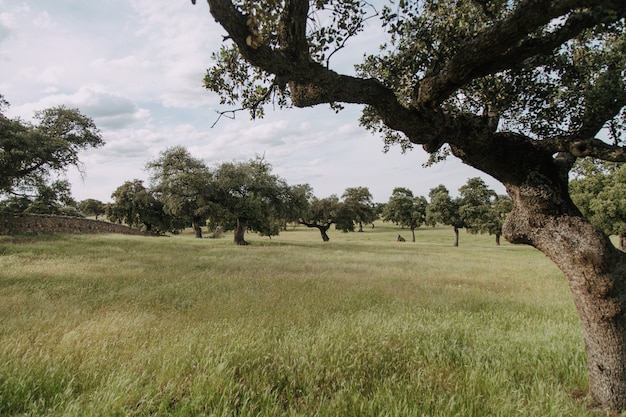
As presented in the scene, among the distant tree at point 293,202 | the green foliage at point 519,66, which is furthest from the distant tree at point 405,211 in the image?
the green foliage at point 519,66

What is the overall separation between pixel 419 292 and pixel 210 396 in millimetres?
8715

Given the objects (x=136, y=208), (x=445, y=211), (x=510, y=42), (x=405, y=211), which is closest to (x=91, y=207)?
(x=136, y=208)

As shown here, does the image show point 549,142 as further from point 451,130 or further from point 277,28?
point 277,28

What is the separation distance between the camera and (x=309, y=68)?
4.14 meters

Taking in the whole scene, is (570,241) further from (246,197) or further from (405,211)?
(405,211)

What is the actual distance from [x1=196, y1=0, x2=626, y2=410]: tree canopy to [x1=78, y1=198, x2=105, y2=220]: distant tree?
10457cm

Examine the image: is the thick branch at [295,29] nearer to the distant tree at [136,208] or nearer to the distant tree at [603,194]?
the distant tree at [603,194]

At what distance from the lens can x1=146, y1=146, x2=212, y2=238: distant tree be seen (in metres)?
32.7

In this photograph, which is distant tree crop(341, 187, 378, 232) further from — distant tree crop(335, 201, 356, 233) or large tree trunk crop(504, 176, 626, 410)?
large tree trunk crop(504, 176, 626, 410)

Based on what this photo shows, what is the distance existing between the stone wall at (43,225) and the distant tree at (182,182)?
8.89m

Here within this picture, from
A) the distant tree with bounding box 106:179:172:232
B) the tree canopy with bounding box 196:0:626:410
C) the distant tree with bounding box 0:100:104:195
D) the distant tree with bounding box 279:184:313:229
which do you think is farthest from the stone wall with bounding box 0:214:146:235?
the tree canopy with bounding box 196:0:626:410

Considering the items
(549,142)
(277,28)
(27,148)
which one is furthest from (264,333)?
(27,148)

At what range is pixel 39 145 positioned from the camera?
19625 mm

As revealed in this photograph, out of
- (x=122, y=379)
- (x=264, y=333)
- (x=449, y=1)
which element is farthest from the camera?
(x=449, y=1)
